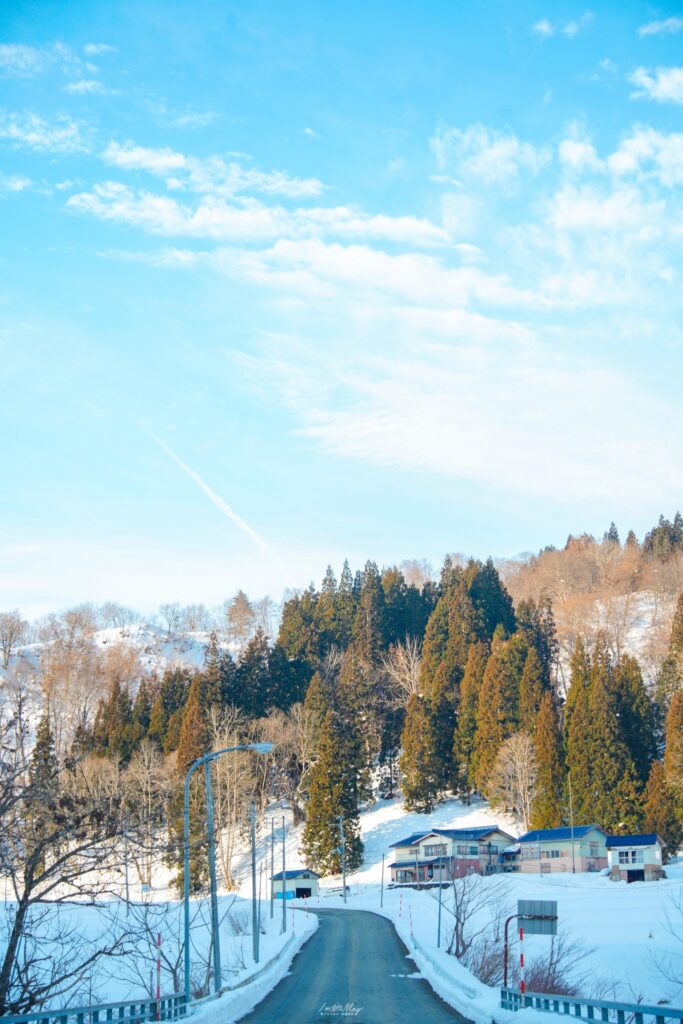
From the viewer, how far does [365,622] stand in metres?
101

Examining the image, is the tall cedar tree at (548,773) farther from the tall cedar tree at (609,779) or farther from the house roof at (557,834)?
the house roof at (557,834)

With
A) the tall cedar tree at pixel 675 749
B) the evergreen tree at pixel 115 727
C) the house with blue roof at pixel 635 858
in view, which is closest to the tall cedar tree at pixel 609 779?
the tall cedar tree at pixel 675 749

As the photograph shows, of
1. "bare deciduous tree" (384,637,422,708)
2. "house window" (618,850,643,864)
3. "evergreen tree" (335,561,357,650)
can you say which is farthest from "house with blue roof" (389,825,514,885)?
"evergreen tree" (335,561,357,650)

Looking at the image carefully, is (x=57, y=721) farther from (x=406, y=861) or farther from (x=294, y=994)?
(x=294, y=994)

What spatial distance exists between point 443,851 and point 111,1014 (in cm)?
5626

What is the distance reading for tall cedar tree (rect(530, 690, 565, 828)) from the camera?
224ft

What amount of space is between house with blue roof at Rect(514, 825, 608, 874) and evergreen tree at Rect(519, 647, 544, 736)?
424 inches

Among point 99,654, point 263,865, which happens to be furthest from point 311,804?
point 99,654

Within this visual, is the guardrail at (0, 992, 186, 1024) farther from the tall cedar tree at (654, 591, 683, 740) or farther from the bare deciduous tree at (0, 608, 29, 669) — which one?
the bare deciduous tree at (0, 608, 29, 669)

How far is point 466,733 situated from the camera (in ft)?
261

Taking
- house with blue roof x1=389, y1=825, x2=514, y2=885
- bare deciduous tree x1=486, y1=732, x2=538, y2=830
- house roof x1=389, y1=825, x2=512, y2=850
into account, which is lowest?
house with blue roof x1=389, y1=825, x2=514, y2=885

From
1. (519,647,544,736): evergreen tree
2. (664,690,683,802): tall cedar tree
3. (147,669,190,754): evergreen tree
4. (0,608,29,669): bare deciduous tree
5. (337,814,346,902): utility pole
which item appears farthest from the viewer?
(0,608,29,669): bare deciduous tree

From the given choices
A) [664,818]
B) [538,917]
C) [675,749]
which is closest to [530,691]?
[675,749]

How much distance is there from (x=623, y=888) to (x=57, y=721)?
209 feet
